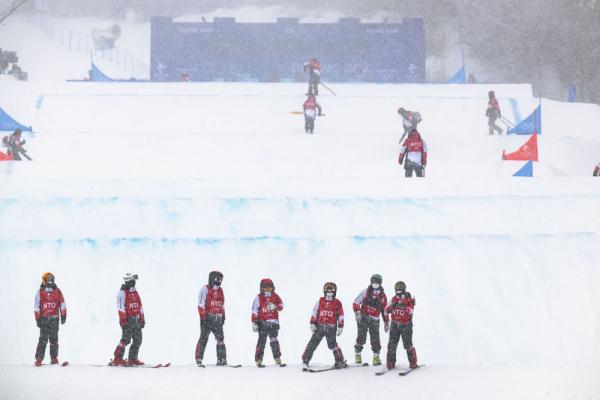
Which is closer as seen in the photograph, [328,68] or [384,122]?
[384,122]

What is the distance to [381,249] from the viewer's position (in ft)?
47.1

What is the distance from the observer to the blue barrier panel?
32.8 meters

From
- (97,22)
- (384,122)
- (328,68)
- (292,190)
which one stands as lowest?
(292,190)

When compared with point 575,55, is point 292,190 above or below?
below

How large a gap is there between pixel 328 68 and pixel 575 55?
15620mm

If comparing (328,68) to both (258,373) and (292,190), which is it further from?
(258,373)

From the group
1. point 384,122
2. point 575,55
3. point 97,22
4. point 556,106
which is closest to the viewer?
point 384,122

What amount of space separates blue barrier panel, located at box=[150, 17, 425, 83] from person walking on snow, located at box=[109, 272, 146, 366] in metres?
22.4

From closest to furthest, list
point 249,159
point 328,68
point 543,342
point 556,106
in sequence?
point 543,342
point 249,159
point 556,106
point 328,68

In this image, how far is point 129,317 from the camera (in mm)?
10734

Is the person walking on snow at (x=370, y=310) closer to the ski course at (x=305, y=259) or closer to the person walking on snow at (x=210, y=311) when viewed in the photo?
the ski course at (x=305, y=259)

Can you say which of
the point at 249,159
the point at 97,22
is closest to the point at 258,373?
the point at 249,159

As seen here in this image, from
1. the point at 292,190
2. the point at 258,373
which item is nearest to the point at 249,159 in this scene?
the point at 292,190

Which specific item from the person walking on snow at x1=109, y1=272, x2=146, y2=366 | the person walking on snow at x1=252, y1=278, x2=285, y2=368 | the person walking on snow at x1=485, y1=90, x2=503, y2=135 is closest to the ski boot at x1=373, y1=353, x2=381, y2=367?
the person walking on snow at x1=252, y1=278, x2=285, y2=368
